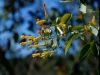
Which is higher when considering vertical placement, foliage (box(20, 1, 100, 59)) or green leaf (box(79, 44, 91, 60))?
foliage (box(20, 1, 100, 59))

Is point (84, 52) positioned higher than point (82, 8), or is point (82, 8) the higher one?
point (82, 8)

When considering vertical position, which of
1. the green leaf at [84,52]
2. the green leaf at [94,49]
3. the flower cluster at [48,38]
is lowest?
the green leaf at [84,52]

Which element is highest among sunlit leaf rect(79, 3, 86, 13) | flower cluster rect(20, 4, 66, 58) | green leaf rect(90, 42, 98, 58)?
sunlit leaf rect(79, 3, 86, 13)

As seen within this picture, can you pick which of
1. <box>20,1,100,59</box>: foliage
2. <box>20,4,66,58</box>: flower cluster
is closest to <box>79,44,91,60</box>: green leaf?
<box>20,1,100,59</box>: foliage

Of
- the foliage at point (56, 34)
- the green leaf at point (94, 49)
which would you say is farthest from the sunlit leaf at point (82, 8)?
the green leaf at point (94, 49)

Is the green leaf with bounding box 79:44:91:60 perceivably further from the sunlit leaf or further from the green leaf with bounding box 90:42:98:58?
the sunlit leaf

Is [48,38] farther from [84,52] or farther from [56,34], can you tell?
[84,52]

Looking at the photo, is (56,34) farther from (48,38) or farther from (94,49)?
(94,49)

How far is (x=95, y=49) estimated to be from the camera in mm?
952

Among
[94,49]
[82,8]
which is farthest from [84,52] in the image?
[82,8]

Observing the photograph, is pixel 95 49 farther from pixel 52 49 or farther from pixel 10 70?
pixel 10 70

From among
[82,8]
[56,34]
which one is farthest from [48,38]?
[82,8]

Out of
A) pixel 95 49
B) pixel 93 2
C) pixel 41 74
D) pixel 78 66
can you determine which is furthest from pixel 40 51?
pixel 41 74

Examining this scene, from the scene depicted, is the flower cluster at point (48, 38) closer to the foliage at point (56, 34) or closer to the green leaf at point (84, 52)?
the foliage at point (56, 34)
